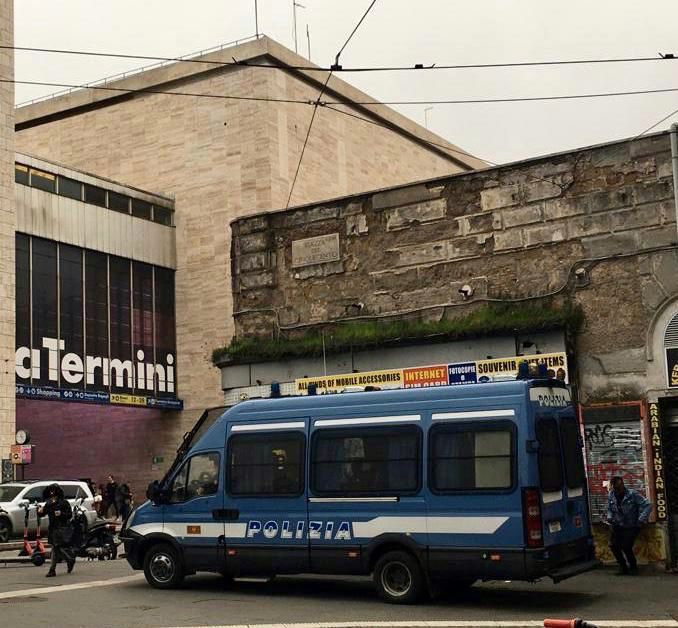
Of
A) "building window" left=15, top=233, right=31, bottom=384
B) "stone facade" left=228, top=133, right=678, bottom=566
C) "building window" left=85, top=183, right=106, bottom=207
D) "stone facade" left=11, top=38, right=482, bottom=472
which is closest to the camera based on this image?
"stone facade" left=228, top=133, right=678, bottom=566

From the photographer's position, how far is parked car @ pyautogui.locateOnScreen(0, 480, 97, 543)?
26.3 m

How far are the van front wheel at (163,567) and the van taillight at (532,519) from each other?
4.82m

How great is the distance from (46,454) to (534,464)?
132 ft

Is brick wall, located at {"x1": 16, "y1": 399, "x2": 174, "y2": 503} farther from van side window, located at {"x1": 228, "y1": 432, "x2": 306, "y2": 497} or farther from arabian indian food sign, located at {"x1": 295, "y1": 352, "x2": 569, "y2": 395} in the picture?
van side window, located at {"x1": 228, "y1": 432, "x2": 306, "y2": 497}

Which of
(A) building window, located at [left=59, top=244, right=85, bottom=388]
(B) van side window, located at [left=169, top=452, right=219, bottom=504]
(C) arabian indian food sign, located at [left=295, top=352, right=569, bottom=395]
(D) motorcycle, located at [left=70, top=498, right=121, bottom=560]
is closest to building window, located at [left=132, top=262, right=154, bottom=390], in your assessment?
(A) building window, located at [left=59, top=244, right=85, bottom=388]

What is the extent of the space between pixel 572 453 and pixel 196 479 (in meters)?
4.83

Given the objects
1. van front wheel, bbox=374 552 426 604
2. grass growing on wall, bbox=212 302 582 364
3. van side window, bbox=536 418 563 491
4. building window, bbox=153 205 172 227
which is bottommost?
van front wheel, bbox=374 552 426 604

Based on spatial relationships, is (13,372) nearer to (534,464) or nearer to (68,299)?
(68,299)

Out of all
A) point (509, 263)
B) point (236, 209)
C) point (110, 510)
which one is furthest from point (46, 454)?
point (509, 263)

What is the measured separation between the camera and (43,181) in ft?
141

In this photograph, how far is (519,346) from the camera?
1677 centimetres

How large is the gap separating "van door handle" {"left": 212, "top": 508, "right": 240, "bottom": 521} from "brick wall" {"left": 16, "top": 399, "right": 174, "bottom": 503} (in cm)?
3487

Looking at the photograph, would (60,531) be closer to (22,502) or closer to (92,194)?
(22,502)

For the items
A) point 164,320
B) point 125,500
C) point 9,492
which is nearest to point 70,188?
point 164,320
